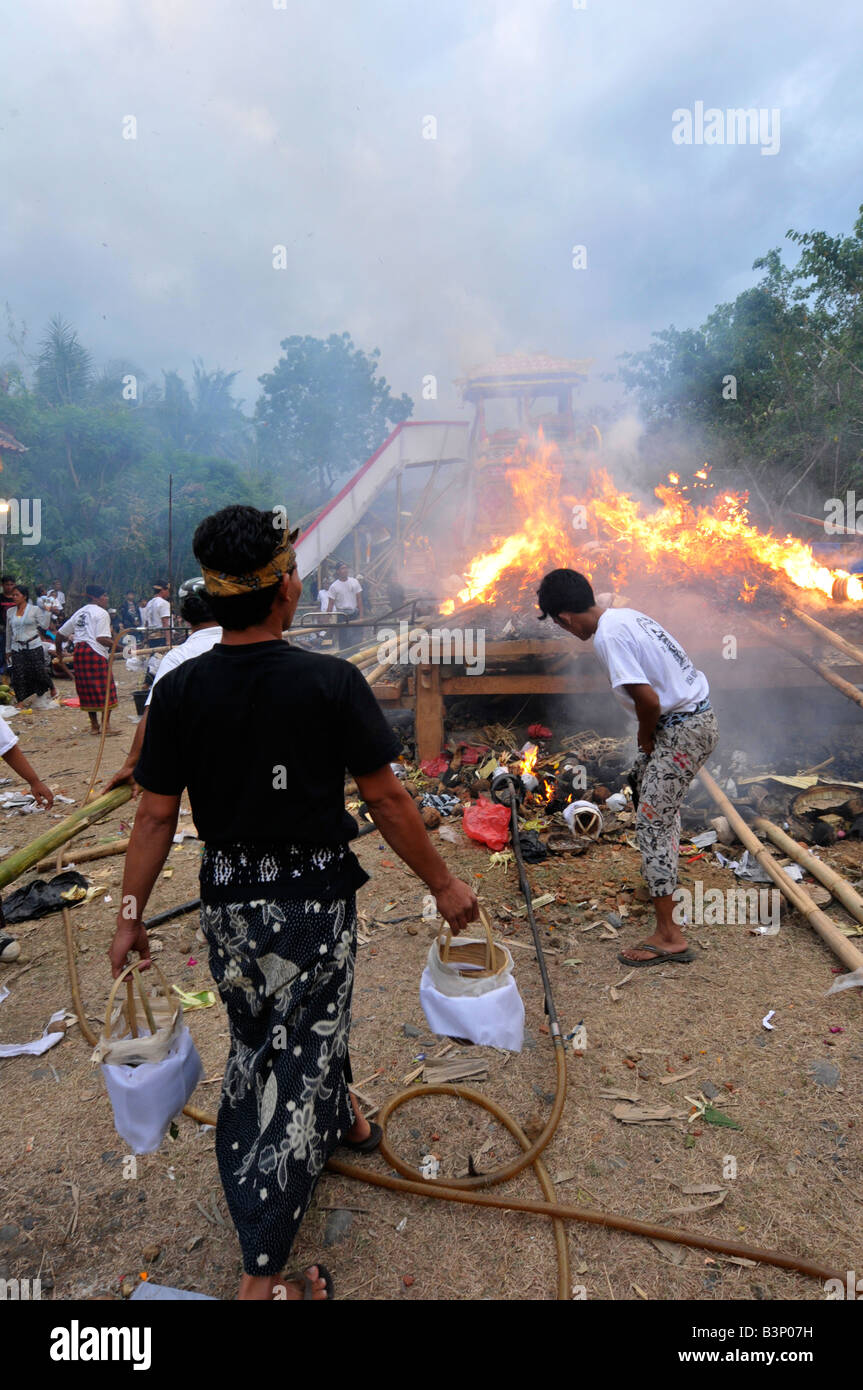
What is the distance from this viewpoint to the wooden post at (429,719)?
764 centimetres

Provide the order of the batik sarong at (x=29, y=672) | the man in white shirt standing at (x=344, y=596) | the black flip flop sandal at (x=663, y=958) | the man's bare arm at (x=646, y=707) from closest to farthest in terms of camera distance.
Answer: the man's bare arm at (x=646, y=707)
the black flip flop sandal at (x=663, y=958)
the batik sarong at (x=29, y=672)
the man in white shirt standing at (x=344, y=596)

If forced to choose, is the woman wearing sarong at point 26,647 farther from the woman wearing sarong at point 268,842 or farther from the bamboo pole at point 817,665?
the woman wearing sarong at point 268,842

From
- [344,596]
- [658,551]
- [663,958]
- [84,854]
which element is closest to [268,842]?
[663,958]

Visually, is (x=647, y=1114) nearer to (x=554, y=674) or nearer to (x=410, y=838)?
(x=410, y=838)

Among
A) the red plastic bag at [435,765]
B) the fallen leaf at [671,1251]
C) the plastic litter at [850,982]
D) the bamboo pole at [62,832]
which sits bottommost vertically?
the fallen leaf at [671,1251]

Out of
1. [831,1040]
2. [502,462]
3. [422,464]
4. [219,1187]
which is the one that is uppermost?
[422,464]

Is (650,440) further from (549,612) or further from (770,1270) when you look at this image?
(770,1270)

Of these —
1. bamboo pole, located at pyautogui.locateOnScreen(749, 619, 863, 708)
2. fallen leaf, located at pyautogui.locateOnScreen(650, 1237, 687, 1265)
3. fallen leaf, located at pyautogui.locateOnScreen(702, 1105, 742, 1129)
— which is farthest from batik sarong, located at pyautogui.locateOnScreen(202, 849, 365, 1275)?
bamboo pole, located at pyautogui.locateOnScreen(749, 619, 863, 708)

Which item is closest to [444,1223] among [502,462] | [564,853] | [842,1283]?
[842,1283]

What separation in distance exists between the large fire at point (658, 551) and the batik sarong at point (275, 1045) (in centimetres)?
680

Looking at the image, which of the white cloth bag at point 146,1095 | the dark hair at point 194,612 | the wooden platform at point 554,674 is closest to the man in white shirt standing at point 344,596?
the wooden platform at point 554,674

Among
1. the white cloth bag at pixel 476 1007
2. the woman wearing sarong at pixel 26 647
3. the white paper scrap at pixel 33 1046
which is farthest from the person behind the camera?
the woman wearing sarong at pixel 26 647

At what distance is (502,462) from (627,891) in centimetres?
1043
